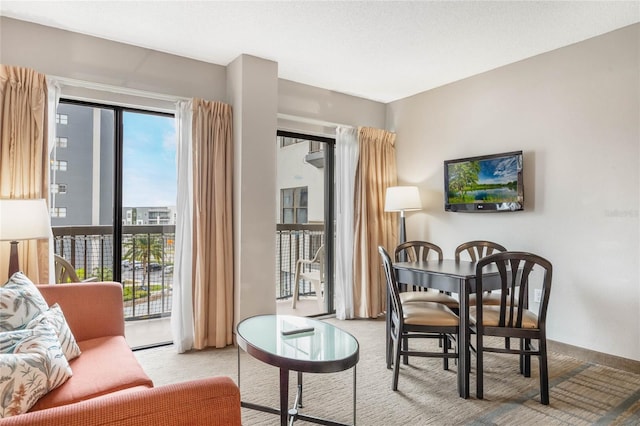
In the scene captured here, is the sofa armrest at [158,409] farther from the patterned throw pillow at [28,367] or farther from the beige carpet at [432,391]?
the beige carpet at [432,391]

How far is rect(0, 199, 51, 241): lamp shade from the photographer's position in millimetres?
2330

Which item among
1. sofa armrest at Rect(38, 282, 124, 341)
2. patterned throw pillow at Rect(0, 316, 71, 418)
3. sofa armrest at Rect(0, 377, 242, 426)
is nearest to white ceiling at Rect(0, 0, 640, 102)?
sofa armrest at Rect(38, 282, 124, 341)

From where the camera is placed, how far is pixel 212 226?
3.54m

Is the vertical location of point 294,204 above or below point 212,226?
above

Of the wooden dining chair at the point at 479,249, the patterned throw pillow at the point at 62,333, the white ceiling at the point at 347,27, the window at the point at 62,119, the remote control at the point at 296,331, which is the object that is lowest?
the remote control at the point at 296,331

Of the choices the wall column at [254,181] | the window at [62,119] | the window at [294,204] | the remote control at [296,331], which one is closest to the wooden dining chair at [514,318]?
the remote control at [296,331]

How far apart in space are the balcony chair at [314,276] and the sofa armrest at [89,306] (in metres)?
2.34

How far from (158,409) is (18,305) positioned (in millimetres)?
1274

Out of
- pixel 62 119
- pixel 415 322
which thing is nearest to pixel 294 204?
pixel 415 322

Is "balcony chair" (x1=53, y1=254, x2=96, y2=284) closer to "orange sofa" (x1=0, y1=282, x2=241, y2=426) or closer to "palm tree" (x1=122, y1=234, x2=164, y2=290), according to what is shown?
"palm tree" (x1=122, y1=234, x2=164, y2=290)

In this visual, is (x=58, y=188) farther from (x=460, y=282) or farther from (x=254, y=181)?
(x=460, y=282)

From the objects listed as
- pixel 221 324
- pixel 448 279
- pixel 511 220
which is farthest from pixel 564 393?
pixel 221 324

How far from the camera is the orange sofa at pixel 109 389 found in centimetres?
103

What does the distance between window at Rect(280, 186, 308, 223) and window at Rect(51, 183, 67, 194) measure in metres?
2.01
